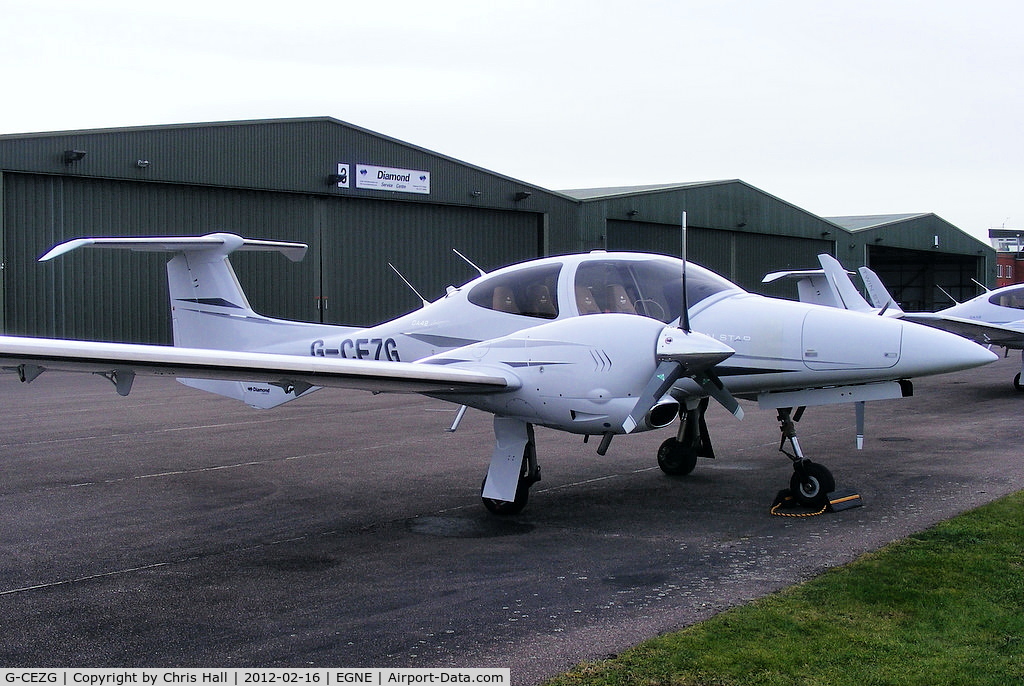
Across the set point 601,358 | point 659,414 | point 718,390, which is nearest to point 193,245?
point 601,358

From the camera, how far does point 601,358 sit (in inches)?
304

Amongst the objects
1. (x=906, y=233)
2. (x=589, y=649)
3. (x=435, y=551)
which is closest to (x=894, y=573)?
(x=589, y=649)

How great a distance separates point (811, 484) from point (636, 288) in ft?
7.71

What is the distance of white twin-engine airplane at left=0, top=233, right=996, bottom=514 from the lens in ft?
23.8

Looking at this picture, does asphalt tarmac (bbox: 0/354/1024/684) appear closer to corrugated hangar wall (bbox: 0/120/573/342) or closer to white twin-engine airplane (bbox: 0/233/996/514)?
white twin-engine airplane (bbox: 0/233/996/514)

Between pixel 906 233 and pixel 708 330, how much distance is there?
54.8 m

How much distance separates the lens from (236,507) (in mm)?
9102

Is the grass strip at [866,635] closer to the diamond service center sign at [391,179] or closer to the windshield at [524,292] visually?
the windshield at [524,292]

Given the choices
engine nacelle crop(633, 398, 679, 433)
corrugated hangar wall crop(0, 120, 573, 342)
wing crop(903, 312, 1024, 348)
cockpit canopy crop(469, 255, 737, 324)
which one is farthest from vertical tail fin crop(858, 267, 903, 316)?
engine nacelle crop(633, 398, 679, 433)

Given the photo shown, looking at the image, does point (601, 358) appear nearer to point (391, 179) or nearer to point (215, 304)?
point (215, 304)

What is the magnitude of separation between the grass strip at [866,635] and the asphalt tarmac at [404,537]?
0.26m

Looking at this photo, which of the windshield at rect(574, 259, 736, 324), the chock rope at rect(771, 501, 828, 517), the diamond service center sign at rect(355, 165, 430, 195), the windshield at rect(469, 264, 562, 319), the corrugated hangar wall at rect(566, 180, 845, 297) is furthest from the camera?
the corrugated hangar wall at rect(566, 180, 845, 297)

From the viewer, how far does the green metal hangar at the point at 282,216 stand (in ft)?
87.9

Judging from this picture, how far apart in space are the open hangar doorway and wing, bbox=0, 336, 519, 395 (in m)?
60.6
